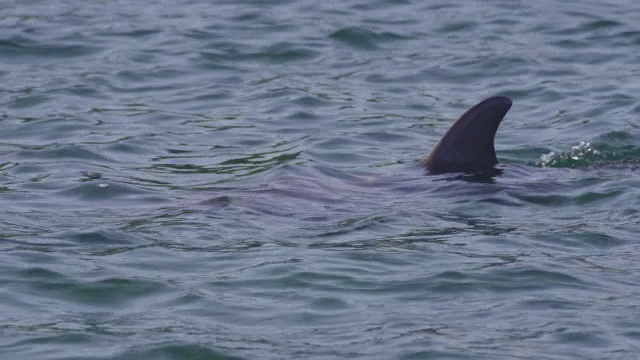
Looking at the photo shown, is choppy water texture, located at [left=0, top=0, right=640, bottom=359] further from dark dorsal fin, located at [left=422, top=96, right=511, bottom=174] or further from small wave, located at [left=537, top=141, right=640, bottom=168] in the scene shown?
dark dorsal fin, located at [left=422, top=96, right=511, bottom=174]

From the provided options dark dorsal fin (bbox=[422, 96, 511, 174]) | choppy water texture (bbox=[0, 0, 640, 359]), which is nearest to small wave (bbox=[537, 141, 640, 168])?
choppy water texture (bbox=[0, 0, 640, 359])

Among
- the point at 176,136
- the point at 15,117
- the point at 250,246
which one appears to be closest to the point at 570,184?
the point at 250,246

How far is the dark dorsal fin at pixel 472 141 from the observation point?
9.31m

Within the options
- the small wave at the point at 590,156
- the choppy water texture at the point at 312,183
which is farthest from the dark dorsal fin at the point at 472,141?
the small wave at the point at 590,156

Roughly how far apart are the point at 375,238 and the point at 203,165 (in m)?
2.56

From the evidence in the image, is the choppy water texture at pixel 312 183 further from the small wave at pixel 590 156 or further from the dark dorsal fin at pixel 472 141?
the dark dorsal fin at pixel 472 141

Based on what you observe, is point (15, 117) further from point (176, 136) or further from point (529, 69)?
point (529, 69)

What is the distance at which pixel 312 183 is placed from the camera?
939 cm

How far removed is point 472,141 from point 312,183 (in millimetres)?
1044

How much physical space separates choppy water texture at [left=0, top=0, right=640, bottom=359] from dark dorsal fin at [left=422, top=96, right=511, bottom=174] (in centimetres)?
20

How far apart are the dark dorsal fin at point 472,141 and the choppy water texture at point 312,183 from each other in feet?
0.67

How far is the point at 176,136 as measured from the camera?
11109 millimetres

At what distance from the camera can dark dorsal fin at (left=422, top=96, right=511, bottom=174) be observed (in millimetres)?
9312

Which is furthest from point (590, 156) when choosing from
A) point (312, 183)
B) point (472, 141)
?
point (312, 183)
